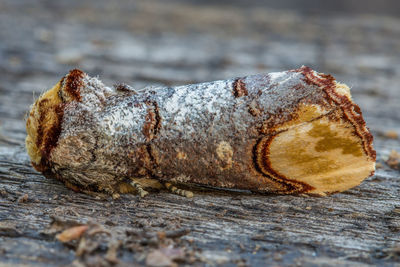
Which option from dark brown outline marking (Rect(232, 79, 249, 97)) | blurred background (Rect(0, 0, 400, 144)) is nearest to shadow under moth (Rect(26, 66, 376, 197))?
dark brown outline marking (Rect(232, 79, 249, 97))

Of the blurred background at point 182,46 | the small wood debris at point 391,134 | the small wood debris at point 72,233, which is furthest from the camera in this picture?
the blurred background at point 182,46

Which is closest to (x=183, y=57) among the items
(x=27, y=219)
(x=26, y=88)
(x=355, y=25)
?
(x=26, y=88)

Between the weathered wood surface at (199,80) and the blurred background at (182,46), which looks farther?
the blurred background at (182,46)

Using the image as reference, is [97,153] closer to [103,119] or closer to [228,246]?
[103,119]

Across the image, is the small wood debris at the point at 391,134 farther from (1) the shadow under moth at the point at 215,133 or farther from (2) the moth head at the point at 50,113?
(2) the moth head at the point at 50,113

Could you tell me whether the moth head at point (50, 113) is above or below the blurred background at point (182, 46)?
below

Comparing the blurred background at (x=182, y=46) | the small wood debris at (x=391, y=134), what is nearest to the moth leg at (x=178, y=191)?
the blurred background at (x=182, y=46)
